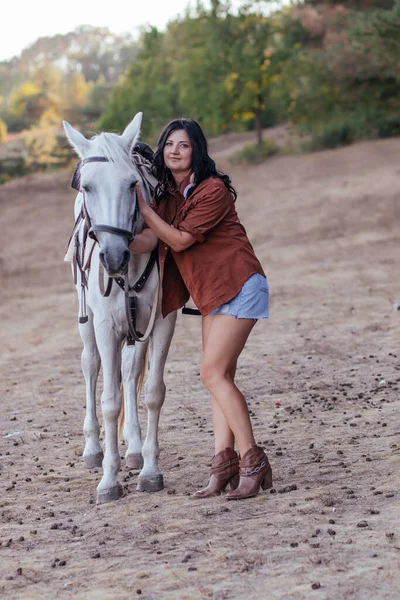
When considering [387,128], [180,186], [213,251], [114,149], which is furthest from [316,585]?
[387,128]

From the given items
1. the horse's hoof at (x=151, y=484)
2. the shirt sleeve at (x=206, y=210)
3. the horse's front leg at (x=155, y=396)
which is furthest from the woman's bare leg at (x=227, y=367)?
the horse's hoof at (x=151, y=484)

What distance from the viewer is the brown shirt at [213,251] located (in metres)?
4.83

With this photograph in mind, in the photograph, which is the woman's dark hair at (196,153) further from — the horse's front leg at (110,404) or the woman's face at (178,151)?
the horse's front leg at (110,404)

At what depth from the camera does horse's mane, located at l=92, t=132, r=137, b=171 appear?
4.85 m

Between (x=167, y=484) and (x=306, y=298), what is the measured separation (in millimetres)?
8684

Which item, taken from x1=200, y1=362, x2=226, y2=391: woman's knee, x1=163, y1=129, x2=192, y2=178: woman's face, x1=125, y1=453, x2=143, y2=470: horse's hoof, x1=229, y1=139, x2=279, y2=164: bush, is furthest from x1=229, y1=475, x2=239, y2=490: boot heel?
x1=229, y1=139, x2=279, y2=164: bush

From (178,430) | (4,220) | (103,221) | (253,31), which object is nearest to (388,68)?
(253,31)

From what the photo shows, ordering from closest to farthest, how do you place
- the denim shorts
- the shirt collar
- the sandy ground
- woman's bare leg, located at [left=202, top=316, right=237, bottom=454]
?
the sandy ground → the denim shorts → the shirt collar → woman's bare leg, located at [left=202, top=316, right=237, bottom=454]

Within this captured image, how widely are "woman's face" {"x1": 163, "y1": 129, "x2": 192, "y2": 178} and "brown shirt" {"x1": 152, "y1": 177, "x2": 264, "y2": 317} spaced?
113mm

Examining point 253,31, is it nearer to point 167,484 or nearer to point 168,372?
point 168,372

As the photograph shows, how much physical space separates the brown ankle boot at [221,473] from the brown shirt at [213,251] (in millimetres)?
893

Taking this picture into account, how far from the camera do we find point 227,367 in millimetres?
5039

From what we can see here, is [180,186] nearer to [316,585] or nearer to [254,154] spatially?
[316,585]

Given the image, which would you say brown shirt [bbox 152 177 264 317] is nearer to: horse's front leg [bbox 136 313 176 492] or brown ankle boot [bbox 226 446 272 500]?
horse's front leg [bbox 136 313 176 492]
